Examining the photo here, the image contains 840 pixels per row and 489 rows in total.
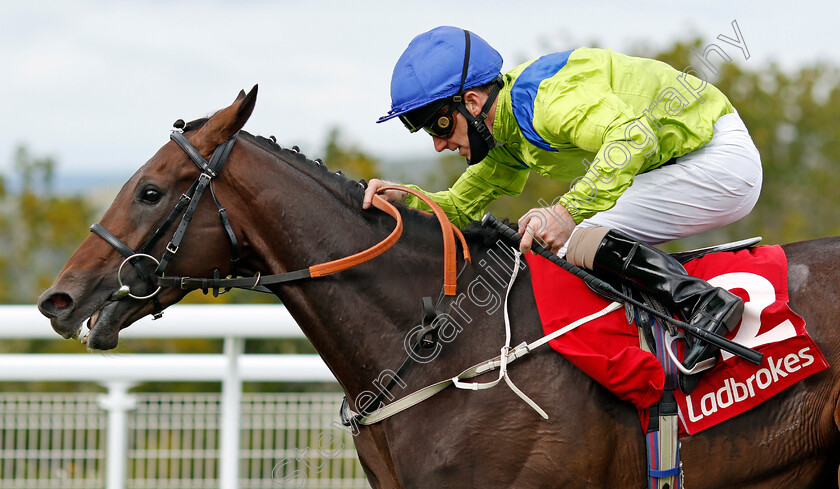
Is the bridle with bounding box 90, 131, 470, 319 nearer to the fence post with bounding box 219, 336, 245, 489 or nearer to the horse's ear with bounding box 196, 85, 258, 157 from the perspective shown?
the horse's ear with bounding box 196, 85, 258, 157

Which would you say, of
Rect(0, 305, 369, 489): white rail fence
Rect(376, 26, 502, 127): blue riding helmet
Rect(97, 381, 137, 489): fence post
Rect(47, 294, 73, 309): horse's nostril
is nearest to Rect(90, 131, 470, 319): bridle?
Rect(47, 294, 73, 309): horse's nostril

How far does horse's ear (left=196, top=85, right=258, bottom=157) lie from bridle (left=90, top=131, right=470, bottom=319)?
24 mm

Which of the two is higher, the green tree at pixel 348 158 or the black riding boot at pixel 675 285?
the green tree at pixel 348 158

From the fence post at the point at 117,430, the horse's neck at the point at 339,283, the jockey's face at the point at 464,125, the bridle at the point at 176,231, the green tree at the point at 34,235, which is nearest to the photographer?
the bridle at the point at 176,231

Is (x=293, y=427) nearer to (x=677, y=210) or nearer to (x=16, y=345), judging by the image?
(x=677, y=210)

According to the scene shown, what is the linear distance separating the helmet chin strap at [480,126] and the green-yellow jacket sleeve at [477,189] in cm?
41

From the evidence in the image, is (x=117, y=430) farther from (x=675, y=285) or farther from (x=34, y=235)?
(x=34, y=235)

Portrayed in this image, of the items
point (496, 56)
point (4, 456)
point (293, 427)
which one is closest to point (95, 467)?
point (4, 456)

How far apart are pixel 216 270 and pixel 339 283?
0.41m

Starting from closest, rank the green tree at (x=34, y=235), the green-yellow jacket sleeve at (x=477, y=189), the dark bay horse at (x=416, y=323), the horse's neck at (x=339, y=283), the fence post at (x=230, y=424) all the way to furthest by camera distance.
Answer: the dark bay horse at (x=416, y=323) < the horse's neck at (x=339, y=283) < the green-yellow jacket sleeve at (x=477, y=189) < the fence post at (x=230, y=424) < the green tree at (x=34, y=235)

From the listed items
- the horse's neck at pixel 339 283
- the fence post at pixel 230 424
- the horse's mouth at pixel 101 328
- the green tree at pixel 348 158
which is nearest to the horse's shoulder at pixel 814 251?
the horse's neck at pixel 339 283

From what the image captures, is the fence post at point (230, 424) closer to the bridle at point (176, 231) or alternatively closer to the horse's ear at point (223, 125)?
the bridle at point (176, 231)

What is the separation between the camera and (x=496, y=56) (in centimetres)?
304

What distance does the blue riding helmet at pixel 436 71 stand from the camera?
2.92m
